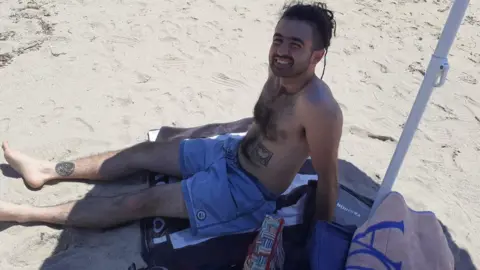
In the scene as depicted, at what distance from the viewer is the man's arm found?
239 cm

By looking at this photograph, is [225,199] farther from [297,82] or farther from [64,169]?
[64,169]

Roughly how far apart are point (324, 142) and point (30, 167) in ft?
5.83

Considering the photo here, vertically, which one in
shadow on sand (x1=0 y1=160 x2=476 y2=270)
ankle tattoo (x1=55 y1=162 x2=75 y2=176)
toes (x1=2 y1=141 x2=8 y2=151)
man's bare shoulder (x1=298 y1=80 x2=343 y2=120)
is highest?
man's bare shoulder (x1=298 y1=80 x2=343 y2=120)

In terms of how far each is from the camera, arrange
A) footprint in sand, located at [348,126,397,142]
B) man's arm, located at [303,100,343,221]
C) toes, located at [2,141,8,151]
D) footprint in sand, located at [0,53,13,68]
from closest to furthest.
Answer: man's arm, located at [303,100,343,221] < toes, located at [2,141,8,151] < footprint in sand, located at [348,126,397,142] < footprint in sand, located at [0,53,13,68]

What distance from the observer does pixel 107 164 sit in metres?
3.21

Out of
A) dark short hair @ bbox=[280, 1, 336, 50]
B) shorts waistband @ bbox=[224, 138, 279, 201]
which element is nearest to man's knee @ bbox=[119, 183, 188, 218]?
shorts waistband @ bbox=[224, 138, 279, 201]

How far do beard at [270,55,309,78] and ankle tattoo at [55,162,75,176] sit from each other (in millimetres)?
1457

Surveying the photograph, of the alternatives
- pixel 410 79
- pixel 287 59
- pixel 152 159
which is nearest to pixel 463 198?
pixel 410 79

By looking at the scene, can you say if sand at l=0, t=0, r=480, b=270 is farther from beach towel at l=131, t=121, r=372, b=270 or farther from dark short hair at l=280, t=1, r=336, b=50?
dark short hair at l=280, t=1, r=336, b=50

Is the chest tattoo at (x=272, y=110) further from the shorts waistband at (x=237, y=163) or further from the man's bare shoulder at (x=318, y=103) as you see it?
the shorts waistband at (x=237, y=163)

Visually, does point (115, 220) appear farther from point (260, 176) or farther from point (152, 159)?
point (260, 176)

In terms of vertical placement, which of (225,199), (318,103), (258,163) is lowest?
(225,199)

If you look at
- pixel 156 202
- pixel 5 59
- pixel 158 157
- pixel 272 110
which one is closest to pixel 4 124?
pixel 5 59

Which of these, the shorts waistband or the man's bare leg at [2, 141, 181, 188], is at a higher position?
the shorts waistband
